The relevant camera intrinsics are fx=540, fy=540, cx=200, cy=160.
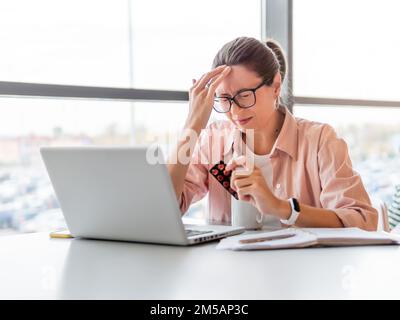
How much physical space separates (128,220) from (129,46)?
1.47 meters

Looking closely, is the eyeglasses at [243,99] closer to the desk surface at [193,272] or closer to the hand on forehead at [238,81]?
the hand on forehead at [238,81]

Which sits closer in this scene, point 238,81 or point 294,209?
point 294,209

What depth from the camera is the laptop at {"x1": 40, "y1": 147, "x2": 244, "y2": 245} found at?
1.19m

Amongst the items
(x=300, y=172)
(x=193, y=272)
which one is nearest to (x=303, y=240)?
(x=193, y=272)

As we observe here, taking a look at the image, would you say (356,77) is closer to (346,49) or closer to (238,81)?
(346,49)

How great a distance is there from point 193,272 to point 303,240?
0.33m

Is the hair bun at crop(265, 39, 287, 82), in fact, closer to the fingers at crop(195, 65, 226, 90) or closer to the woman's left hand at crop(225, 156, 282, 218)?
the fingers at crop(195, 65, 226, 90)

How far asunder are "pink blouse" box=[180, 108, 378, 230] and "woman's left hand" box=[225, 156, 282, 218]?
215 millimetres

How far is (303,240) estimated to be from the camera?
4.01ft

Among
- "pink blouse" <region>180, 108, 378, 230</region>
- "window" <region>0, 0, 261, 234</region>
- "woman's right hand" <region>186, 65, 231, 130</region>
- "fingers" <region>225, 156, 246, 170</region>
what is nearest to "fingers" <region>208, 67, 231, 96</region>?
"woman's right hand" <region>186, 65, 231, 130</region>

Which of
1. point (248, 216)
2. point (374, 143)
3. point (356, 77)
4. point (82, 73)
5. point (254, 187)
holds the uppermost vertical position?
point (82, 73)

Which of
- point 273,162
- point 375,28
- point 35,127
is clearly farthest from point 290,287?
point 375,28

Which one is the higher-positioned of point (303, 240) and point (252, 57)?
point (252, 57)

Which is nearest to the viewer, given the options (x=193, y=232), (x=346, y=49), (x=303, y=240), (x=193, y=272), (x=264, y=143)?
(x=193, y=272)
